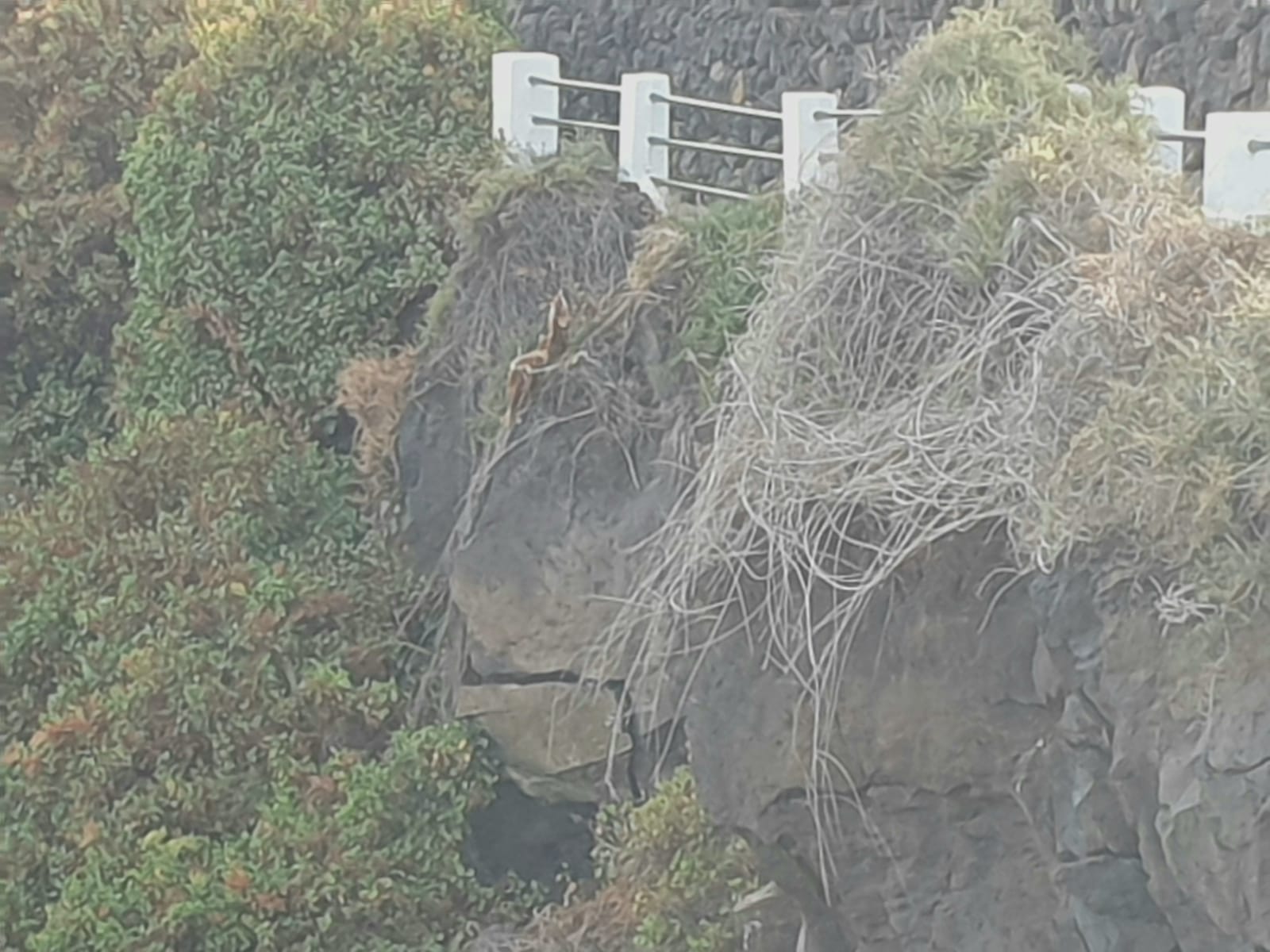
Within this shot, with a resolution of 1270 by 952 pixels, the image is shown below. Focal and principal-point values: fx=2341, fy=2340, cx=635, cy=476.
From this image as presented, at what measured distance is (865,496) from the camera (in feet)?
15.4

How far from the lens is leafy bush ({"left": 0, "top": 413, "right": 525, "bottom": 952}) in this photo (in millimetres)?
8133

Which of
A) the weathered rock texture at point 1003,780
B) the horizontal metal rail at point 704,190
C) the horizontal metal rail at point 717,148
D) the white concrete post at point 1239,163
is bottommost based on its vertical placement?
the weathered rock texture at point 1003,780

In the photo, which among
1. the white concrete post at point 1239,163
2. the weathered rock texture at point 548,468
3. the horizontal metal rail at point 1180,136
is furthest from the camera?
the weathered rock texture at point 548,468

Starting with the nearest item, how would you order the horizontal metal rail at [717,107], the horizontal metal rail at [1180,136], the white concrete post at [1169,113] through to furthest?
the horizontal metal rail at [1180,136], the white concrete post at [1169,113], the horizontal metal rail at [717,107]

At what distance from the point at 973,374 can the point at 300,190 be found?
5.04m

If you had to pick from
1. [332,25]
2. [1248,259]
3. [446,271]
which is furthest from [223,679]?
[1248,259]

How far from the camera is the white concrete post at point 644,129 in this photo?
840 cm

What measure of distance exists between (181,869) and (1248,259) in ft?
16.4

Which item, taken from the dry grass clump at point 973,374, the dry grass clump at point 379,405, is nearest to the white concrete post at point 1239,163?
the dry grass clump at point 973,374

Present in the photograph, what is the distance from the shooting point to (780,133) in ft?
28.8

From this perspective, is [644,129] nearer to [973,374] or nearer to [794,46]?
[794,46]

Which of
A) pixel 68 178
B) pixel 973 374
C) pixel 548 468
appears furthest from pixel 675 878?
pixel 68 178

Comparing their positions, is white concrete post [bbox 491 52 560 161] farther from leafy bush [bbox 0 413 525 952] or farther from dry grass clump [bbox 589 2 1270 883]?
dry grass clump [bbox 589 2 1270 883]

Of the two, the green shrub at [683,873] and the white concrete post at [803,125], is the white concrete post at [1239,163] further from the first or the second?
the green shrub at [683,873]
